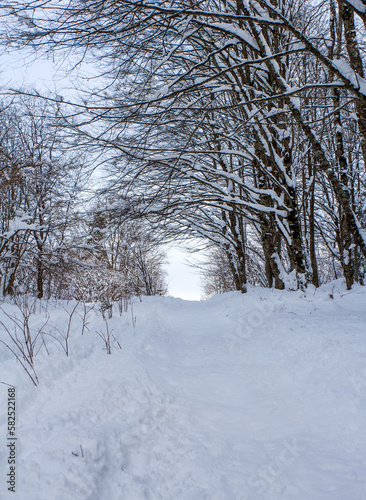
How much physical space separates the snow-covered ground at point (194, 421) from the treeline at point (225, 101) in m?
2.78

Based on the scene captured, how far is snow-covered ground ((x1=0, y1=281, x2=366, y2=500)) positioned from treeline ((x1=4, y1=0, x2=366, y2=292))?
278 cm

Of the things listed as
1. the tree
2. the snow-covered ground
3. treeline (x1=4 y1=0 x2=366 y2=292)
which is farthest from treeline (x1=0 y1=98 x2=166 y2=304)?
the snow-covered ground

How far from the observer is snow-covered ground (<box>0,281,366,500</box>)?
66.4 inches

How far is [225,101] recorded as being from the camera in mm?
8898

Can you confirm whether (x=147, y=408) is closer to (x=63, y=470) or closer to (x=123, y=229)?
(x=63, y=470)

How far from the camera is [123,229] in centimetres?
1051

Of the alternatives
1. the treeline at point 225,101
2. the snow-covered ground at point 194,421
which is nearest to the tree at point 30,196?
the treeline at point 225,101

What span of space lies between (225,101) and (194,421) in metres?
8.98

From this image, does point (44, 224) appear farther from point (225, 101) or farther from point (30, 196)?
point (225, 101)

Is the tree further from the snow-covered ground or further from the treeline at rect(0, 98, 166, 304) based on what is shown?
the snow-covered ground

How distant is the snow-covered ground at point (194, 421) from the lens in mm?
1686

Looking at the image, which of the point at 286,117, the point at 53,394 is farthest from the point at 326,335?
the point at 286,117

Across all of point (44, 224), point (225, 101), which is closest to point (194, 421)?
point (225, 101)

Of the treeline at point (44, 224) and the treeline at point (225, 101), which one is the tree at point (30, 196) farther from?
the treeline at point (225, 101)
